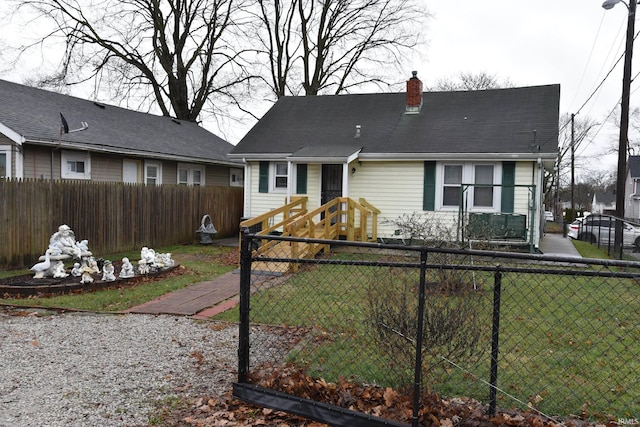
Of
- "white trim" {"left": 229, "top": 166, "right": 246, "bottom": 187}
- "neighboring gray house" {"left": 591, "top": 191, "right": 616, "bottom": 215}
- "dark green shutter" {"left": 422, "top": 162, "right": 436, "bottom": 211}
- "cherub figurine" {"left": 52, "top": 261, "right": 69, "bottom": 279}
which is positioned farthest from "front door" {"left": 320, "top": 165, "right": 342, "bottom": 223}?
"neighboring gray house" {"left": 591, "top": 191, "right": 616, "bottom": 215}

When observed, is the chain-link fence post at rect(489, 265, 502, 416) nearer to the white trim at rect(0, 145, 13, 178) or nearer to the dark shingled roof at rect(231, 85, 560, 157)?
the dark shingled roof at rect(231, 85, 560, 157)

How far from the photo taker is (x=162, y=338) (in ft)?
18.3

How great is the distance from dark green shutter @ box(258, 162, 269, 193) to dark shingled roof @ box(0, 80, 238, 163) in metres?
3.57

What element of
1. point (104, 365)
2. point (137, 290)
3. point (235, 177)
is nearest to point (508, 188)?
point (137, 290)

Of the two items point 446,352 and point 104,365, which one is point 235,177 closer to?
point 104,365

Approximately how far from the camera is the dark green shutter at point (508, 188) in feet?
42.4

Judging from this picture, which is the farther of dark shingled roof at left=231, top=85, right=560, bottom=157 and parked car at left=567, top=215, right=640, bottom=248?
parked car at left=567, top=215, right=640, bottom=248

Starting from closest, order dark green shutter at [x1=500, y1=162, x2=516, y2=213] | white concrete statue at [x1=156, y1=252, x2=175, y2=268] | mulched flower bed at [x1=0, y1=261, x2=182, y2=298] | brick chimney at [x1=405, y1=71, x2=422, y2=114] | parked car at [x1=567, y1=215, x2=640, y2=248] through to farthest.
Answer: mulched flower bed at [x1=0, y1=261, x2=182, y2=298] → white concrete statue at [x1=156, y1=252, x2=175, y2=268] → dark green shutter at [x1=500, y1=162, x2=516, y2=213] → brick chimney at [x1=405, y1=71, x2=422, y2=114] → parked car at [x1=567, y1=215, x2=640, y2=248]

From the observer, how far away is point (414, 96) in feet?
51.4

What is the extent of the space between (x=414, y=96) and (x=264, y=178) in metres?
5.54

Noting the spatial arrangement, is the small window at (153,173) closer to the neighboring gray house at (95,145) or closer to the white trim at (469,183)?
the neighboring gray house at (95,145)

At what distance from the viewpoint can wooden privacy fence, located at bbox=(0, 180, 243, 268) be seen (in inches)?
385

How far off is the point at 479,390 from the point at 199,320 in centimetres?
376

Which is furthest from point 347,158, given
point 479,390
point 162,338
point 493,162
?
point 479,390
